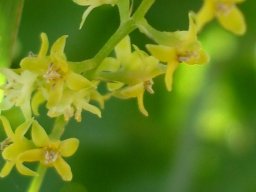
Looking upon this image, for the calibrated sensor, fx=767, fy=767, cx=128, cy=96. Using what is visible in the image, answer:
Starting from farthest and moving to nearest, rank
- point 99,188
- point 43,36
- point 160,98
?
point 160,98 < point 99,188 < point 43,36

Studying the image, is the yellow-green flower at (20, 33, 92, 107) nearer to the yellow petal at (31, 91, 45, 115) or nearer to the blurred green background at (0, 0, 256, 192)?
the yellow petal at (31, 91, 45, 115)

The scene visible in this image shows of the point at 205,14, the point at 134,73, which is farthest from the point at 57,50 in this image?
the point at 205,14

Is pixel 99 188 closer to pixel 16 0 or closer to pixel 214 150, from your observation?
pixel 214 150

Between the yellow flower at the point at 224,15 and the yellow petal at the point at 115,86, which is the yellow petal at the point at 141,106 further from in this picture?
the yellow flower at the point at 224,15

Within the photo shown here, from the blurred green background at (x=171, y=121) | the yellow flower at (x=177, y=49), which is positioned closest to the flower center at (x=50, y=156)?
the yellow flower at (x=177, y=49)

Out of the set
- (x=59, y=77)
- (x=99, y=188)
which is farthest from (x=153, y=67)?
(x=99, y=188)
